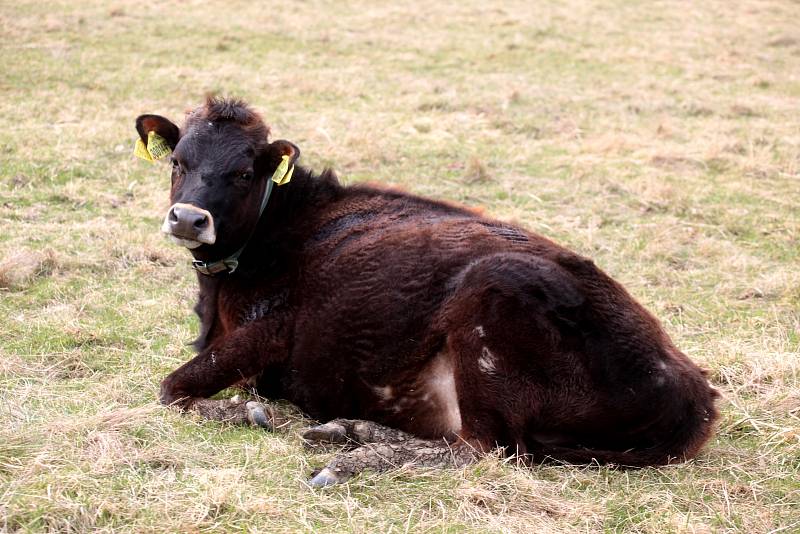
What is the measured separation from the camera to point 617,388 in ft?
16.0

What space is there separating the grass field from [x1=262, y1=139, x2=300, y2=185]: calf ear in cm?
150

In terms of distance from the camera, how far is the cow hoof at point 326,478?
14.8 feet

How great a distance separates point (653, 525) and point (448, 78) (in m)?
13.9

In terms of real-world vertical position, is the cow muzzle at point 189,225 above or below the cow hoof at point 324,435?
above

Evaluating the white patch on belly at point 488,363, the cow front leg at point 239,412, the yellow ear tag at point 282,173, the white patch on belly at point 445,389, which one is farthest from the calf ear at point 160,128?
the white patch on belly at point 488,363

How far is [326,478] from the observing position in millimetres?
4531

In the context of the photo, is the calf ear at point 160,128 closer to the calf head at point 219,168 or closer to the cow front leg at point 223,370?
the calf head at point 219,168

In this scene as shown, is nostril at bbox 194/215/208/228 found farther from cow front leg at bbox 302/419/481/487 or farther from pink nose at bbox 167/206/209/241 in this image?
cow front leg at bbox 302/419/481/487

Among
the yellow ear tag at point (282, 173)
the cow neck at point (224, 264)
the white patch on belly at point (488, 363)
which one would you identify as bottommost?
the white patch on belly at point (488, 363)

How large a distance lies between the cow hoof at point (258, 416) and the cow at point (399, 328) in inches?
0.4

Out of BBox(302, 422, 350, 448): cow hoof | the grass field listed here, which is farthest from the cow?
the grass field

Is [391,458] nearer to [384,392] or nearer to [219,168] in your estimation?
[384,392]

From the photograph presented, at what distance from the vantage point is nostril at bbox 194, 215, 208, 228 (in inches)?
212

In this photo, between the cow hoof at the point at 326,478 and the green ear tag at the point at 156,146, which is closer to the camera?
the cow hoof at the point at 326,478
